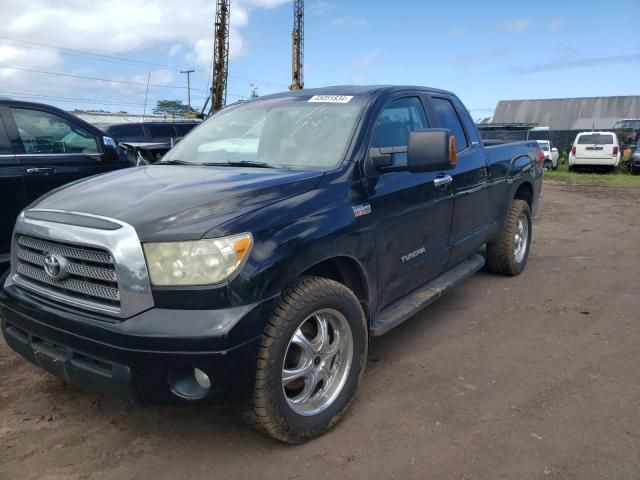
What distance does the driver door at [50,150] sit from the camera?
513 cm

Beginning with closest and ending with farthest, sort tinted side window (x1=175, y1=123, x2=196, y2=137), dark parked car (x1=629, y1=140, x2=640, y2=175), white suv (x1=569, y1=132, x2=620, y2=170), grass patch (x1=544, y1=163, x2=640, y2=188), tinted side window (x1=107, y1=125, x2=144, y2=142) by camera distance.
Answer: tinted side window (x1=107, y1=125, x2=144, y2=142)
tinted side window (x1=175, y1=123, x2=196, y2=137)
grass patch (x1=544, y1=163, x2=640, y2=188)
dark parked car (x1=629, y1=140, x2=640, y2=175)
white suv (x1=569, y1=132, x2=620, y2=170)

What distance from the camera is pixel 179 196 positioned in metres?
2.58

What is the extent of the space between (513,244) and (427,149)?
2.70 metres

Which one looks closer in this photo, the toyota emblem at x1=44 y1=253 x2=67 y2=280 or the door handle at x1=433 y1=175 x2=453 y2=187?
the toyota emblem at x1=44 y1=253 x2=67 y2=280

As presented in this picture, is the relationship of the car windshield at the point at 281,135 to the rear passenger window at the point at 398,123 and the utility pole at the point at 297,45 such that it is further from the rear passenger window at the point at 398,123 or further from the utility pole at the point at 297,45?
the utility pole at the point at 297,45

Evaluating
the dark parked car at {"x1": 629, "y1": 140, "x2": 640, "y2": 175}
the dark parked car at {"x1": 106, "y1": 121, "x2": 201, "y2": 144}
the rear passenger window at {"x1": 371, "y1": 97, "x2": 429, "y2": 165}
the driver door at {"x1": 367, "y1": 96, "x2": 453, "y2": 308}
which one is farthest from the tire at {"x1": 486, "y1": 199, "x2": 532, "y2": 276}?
the dark parked car at {"x1": 629, "y1": 140, "x2": 640, "y2": 175}

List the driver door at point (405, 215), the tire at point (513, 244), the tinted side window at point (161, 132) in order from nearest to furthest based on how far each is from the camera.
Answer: the driver door at point (405, 215) < the tire at point (513, 244) < the tinted side window at point (161, 132)

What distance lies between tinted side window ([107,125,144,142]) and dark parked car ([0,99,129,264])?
309 inches

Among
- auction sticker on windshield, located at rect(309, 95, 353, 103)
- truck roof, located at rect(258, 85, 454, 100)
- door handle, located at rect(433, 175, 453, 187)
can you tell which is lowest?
door handle, located at rect(433, 175, 453, 187)

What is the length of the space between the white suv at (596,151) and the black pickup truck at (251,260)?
19805 millimetres

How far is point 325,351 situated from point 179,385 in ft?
2.64

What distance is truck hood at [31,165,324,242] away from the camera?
2.35m

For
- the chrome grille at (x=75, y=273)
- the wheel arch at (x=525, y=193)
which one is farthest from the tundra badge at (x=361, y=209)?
the wheel arch at (x=525, y=193)

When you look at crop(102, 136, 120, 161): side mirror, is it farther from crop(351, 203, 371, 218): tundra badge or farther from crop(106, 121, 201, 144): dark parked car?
crop(106, 121, 201, 144): dark parked car
